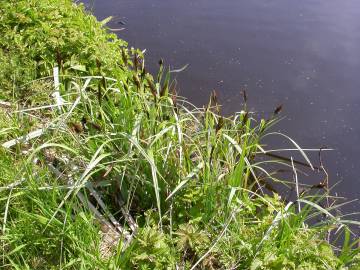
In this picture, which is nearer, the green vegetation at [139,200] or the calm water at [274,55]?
the green vegetation at [139,200]

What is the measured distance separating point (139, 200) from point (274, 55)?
2621 millimetres

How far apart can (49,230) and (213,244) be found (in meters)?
0.67

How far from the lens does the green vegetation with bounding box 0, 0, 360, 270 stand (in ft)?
6.00

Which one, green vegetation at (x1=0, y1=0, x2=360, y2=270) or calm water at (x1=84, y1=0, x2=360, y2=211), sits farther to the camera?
calm water at (x1=84, y1=0, x2=360, y2=211)

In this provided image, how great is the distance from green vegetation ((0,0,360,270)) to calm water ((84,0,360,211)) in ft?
3.87

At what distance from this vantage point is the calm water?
352 cm

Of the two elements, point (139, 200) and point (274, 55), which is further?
point (274, 55)

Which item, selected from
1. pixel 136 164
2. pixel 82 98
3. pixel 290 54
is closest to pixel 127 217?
pixel 136 164

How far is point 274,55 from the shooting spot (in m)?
4.34

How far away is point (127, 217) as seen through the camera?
2.01 metres

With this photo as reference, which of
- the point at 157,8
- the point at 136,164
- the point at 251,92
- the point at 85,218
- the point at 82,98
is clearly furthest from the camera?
the point at 157,8

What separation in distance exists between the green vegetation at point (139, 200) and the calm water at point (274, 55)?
3.87ft

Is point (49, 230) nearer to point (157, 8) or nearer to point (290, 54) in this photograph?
point (290, 54)

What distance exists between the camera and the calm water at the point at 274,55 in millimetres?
3520
